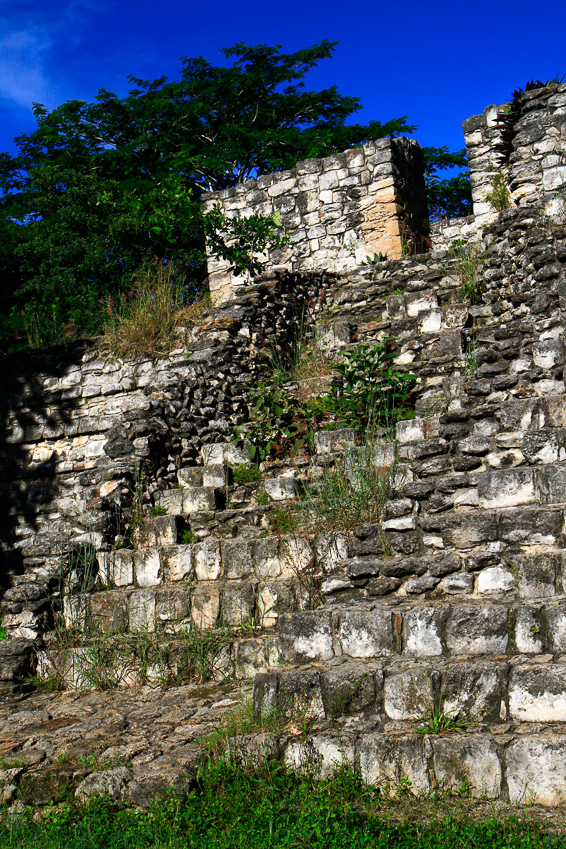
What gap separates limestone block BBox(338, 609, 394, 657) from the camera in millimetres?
3826

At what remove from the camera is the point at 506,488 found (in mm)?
4234

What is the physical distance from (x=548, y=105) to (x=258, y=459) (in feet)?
16.2

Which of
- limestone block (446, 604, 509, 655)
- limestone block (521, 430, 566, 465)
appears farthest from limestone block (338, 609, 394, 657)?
limestone block (521, 430, 566, 465)

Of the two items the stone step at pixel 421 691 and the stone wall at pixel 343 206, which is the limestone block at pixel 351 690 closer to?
the stone step at pixel 421 691

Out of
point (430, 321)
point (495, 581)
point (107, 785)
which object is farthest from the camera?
point (430, 321)

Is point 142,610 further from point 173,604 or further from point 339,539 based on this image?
point 339,539

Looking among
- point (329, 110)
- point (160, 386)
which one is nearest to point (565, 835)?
point (160, 386)

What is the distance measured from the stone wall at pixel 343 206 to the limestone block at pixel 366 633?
6.42 metres

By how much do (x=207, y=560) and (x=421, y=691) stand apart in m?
2.34

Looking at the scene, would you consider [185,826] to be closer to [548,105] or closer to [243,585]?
[243,585]

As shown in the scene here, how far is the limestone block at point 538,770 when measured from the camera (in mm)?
2939

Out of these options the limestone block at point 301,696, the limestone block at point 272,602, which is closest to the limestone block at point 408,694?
the limestone block at point 301,696

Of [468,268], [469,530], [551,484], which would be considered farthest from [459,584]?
[468,268]

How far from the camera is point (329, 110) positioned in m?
17.1
